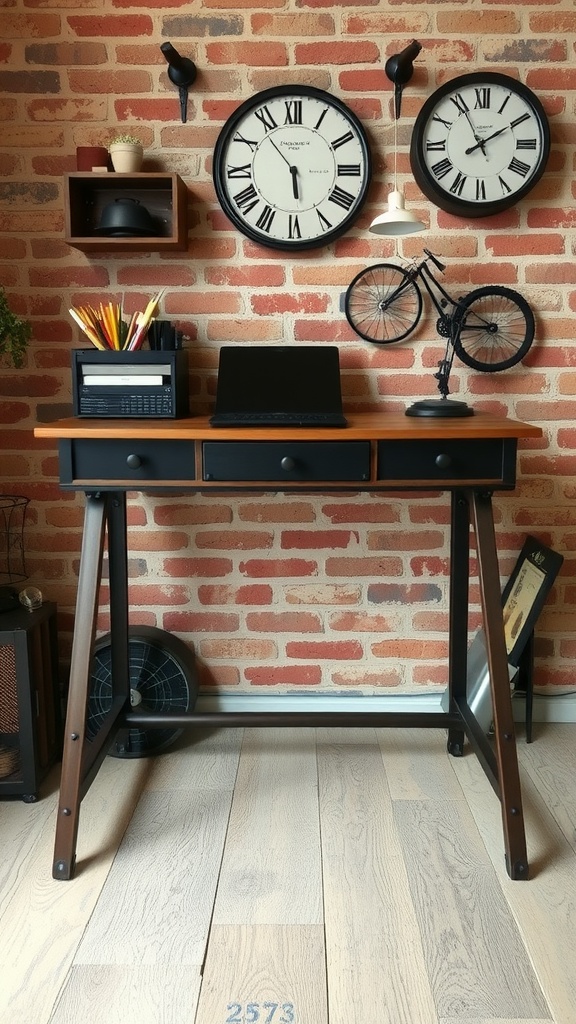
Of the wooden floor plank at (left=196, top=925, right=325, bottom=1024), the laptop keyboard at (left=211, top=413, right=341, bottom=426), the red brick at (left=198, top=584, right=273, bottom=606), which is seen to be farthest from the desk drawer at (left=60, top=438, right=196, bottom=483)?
the wooden floor plank at (left=196, top=925, right=325, bottom=1024)

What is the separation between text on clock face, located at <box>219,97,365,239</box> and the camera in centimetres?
222

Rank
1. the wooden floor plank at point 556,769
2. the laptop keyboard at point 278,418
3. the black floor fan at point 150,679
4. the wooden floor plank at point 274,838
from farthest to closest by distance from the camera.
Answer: the black floor fan at point 150,679
the wooden floor plank at point 556,769
the laptop keyboard at point 278,418
the wooden floor plank at point 274,838

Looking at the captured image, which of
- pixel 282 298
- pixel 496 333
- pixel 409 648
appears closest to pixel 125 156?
pixel 282 298

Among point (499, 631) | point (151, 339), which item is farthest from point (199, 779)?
Answer: point (151, 339)

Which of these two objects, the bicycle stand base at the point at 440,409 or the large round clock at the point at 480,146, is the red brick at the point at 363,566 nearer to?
the bicycle stand base at the point at 440,409

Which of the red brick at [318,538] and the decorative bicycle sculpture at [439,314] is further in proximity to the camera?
the red brick at [318,538]

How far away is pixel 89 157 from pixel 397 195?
2.73 ft

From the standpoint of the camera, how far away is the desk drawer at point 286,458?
1.78 m

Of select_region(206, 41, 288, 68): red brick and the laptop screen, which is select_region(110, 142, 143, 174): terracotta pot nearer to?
select_region(206, 41, 288, 68): red brick

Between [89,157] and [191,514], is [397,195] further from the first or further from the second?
[191,514]

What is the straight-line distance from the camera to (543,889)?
169cm

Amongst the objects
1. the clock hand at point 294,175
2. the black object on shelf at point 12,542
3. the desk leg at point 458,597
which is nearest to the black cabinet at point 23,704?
the black object on shelf at point 12,542

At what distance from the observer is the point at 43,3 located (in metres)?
2.21

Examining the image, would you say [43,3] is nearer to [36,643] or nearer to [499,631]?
[36,643]
